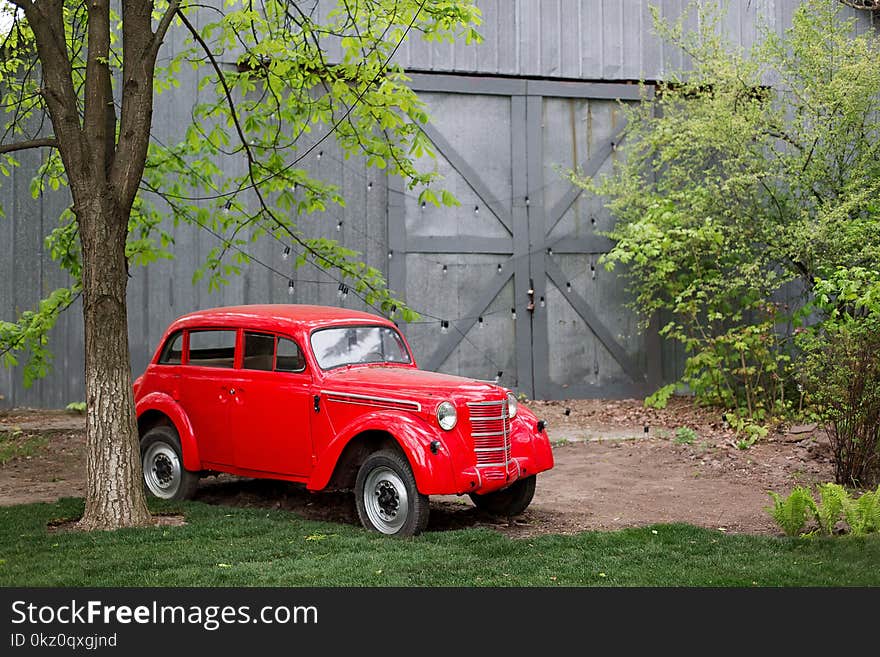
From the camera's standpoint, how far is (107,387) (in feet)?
23.2

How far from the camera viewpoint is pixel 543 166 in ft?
45.2

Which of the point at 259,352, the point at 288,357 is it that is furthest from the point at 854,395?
the point at 259,352

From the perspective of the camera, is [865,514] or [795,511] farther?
[795,511]

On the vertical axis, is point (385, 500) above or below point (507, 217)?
below

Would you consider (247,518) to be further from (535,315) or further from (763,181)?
(763,181)

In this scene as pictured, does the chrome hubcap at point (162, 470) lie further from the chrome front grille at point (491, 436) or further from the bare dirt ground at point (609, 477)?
the chrome front grille at point (491, 436)

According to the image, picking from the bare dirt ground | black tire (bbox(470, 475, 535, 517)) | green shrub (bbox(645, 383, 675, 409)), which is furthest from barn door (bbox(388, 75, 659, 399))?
black tire (bbox(470, 475, 535, 517))

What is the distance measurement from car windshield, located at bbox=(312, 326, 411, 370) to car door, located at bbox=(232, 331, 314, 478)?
18 centimetres

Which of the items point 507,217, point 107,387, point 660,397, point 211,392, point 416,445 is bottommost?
point 660,397

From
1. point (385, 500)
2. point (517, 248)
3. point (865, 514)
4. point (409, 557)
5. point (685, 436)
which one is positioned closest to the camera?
point (409, 557)

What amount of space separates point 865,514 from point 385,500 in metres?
3.29

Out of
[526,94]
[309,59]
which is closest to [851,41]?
[526,94]

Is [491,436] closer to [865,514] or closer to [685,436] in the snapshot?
[865,514]

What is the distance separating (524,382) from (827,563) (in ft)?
25.6
